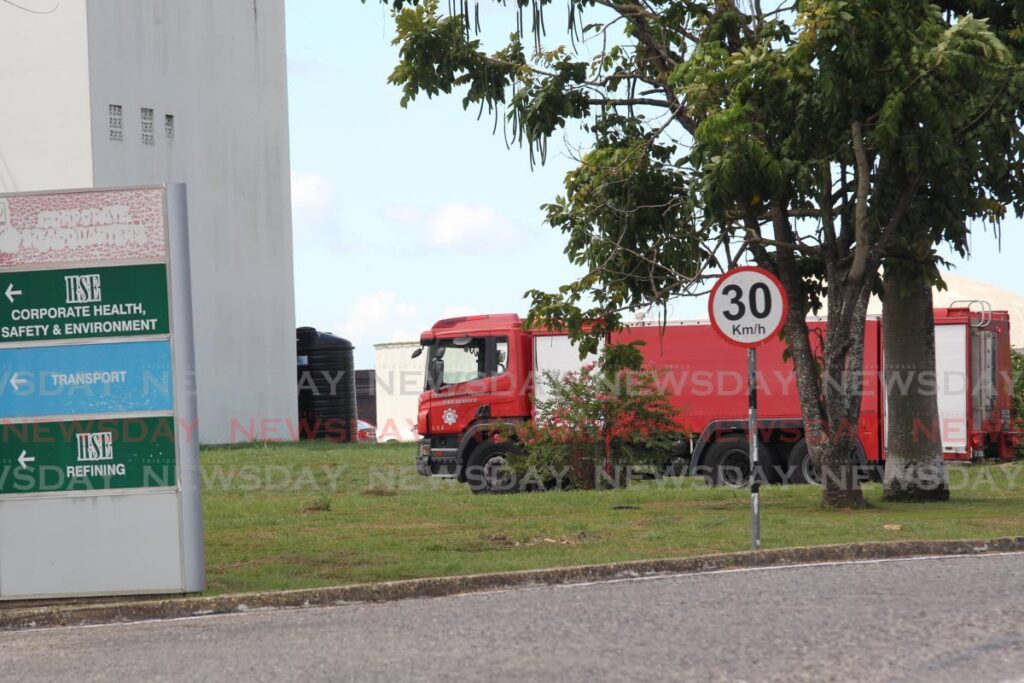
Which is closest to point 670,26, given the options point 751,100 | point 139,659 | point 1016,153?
point 751,100

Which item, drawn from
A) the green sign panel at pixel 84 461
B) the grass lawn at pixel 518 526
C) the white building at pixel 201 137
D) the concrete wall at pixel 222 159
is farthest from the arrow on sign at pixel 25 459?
the concrete wall at pixel 222 159

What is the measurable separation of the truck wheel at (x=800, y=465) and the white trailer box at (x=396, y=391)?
18539 millimetres

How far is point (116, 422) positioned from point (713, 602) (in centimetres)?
490

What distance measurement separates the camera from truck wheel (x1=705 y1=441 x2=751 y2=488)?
23.9m

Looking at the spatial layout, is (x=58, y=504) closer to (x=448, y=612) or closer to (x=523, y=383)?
(x=448, y=612)

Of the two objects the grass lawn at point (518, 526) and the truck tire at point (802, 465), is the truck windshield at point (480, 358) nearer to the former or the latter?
the grass lawn at point (518, 526)

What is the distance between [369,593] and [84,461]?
8.18 ft

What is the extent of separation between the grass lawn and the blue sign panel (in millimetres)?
1693

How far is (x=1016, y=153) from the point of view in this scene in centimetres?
1658

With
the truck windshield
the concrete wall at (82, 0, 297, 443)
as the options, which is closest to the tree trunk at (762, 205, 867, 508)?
the truck windshield

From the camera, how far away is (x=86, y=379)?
38.7 feet

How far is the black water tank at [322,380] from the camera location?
4822cm

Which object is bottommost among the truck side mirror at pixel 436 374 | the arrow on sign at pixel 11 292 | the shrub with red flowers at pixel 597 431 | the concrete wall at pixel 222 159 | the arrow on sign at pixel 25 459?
the shrub with red flowers at pixel 597 431

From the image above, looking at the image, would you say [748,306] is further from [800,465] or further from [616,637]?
[800,465]
